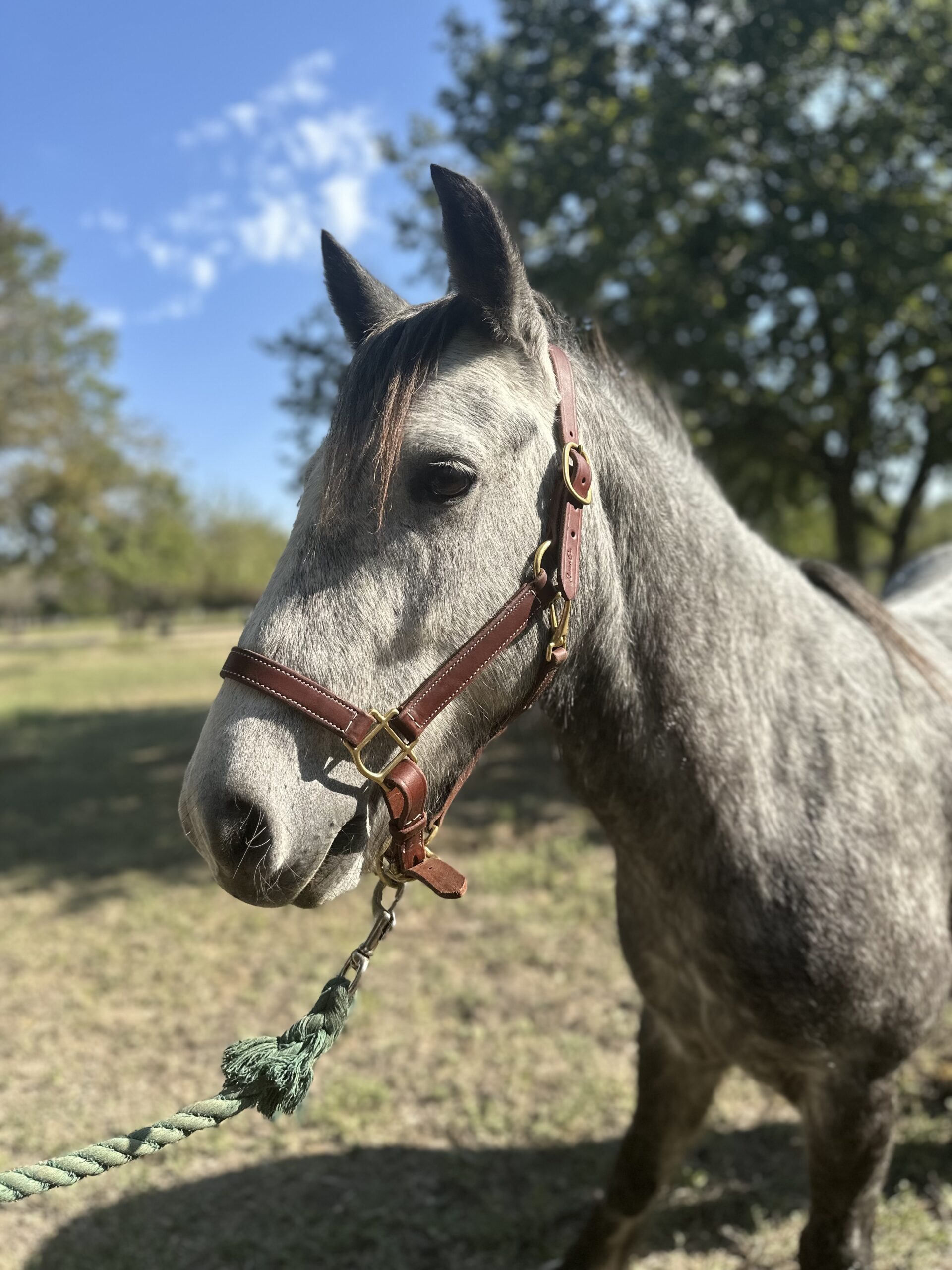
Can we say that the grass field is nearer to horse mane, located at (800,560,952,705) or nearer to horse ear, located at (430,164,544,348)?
horse mane, located at (800,560,952,705)

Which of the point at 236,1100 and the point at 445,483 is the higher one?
the point at 445,483

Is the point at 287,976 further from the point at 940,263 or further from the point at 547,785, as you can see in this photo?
the point at 940,263

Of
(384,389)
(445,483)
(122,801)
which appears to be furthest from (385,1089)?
(122,801)

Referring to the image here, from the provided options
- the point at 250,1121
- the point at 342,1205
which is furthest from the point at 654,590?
the point at 250,1121

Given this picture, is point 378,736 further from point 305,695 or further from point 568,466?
point 568,466

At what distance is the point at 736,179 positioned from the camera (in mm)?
7137

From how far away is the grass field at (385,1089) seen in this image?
9.20 feet

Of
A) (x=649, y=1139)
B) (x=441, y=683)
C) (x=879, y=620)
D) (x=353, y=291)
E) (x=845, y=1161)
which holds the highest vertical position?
(x=353, y=291)

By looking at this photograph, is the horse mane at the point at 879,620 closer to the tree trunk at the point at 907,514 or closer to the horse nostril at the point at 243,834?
the horse nostril at the point at 243,834

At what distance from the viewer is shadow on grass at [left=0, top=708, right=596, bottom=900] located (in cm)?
696

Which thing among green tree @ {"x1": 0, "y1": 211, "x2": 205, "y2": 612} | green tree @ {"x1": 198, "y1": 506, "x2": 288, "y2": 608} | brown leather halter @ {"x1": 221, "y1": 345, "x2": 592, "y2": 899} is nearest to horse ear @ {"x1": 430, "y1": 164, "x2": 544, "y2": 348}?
brown leather halter @ {"x1": 221, "y1": 345, "x2": 592, "y2": 899}

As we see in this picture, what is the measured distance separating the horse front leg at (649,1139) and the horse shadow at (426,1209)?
16 cm

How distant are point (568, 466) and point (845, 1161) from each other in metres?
1.82

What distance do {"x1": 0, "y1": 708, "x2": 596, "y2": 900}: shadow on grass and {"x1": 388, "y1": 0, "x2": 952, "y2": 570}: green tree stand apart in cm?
415
